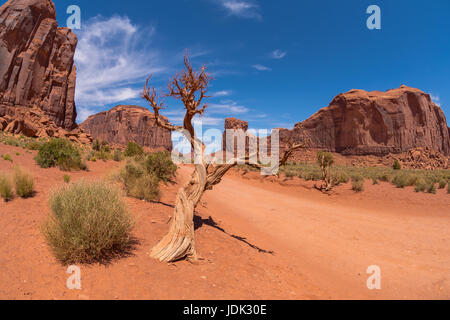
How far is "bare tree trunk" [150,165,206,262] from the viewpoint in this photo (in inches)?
183

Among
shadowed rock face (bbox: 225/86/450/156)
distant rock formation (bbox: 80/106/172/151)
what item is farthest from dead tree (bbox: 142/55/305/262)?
distant rock formation (bbox: 80/106/172/151)

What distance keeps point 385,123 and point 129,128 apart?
4012 inches

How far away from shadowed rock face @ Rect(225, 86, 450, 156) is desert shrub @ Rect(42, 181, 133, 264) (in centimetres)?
7323

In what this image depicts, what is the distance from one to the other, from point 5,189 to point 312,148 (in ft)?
284

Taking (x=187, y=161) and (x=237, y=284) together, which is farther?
(x=187, y=161)

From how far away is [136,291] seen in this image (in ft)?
11.1

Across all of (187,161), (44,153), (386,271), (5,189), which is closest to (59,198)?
(5,189)

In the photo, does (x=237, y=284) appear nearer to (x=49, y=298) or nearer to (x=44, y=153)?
(x=49, y=298)


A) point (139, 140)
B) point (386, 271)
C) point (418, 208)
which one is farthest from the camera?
point (139, 140)

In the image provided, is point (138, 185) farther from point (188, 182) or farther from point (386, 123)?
point (386, 123)

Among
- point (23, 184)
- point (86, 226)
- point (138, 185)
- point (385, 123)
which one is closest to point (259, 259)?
point (86, 226)

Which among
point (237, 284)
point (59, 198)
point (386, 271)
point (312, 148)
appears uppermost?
point (312, 148)

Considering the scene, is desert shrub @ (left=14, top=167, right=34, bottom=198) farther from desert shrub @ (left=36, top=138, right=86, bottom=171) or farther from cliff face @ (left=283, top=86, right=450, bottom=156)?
cliff face @ (left=283, top=86, right=450, bottom=156)

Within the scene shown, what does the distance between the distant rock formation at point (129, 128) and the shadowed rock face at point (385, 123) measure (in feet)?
222
